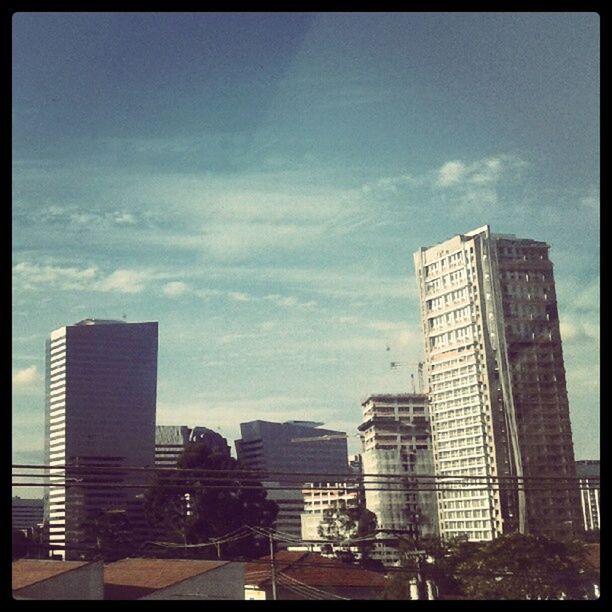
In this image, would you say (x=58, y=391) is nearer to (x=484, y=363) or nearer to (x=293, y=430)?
(x=293, y=430)

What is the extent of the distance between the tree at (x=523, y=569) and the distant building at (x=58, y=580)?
2.47 metres

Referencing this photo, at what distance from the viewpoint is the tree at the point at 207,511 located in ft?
32.6

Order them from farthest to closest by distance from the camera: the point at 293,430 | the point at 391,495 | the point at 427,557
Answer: the point at 293,430
the point at 391,495
the point at 427,557

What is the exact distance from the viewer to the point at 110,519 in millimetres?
9148

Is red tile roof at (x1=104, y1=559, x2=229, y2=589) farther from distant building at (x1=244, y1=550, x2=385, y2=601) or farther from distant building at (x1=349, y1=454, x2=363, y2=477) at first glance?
distant building at (x1=349, y1=454, x2=363, y2=477)

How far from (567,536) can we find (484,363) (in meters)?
7.81

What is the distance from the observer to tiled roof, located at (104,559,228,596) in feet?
10.4

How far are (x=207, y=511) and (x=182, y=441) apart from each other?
10.1ft

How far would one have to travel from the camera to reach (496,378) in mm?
17328

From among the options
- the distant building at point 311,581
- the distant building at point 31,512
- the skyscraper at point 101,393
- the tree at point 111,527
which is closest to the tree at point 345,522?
the tree at point 111,527

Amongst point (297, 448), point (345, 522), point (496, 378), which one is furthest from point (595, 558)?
point (297, 448)

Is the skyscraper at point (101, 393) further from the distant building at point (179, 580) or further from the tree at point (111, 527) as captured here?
the distant building at point (179, 580)

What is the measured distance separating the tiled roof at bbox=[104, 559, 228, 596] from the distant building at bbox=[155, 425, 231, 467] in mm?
7521
